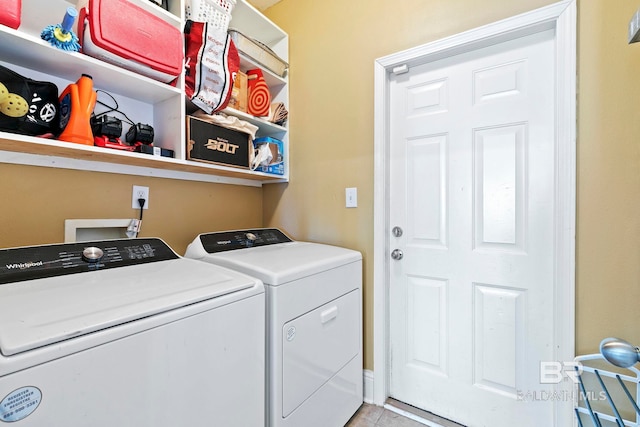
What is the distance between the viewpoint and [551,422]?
128cm

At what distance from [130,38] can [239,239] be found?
100cm

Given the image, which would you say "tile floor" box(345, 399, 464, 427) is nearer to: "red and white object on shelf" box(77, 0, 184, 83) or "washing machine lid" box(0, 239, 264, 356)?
"washing machine lid" box(0, 239, 264, 356)

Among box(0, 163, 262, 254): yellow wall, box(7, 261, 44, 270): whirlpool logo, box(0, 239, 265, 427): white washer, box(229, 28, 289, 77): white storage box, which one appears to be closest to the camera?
box(0, 239, 265, 427): white washer

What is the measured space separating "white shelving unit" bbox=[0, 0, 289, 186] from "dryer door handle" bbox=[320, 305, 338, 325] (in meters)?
0.92

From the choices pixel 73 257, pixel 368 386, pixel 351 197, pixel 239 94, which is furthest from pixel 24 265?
pixel 368 386

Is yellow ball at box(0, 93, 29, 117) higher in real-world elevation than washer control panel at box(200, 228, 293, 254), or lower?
higher

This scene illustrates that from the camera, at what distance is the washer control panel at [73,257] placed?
904mm

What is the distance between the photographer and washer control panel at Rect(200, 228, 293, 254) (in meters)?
1.46

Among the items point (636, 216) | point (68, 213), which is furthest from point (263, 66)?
point (636, 216)

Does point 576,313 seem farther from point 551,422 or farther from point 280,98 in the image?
point 280,98

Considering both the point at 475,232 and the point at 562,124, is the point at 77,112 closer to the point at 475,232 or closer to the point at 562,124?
the point at 475,232

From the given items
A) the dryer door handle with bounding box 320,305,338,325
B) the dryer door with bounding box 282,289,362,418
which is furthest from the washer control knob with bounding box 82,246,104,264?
the dryer door handle with bounding box 320,305,338,325

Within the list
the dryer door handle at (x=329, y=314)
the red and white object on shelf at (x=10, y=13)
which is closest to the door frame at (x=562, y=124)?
the dryer door handle at (x=329, y=314)

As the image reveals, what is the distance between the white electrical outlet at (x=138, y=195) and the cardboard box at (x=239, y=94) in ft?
2.21
